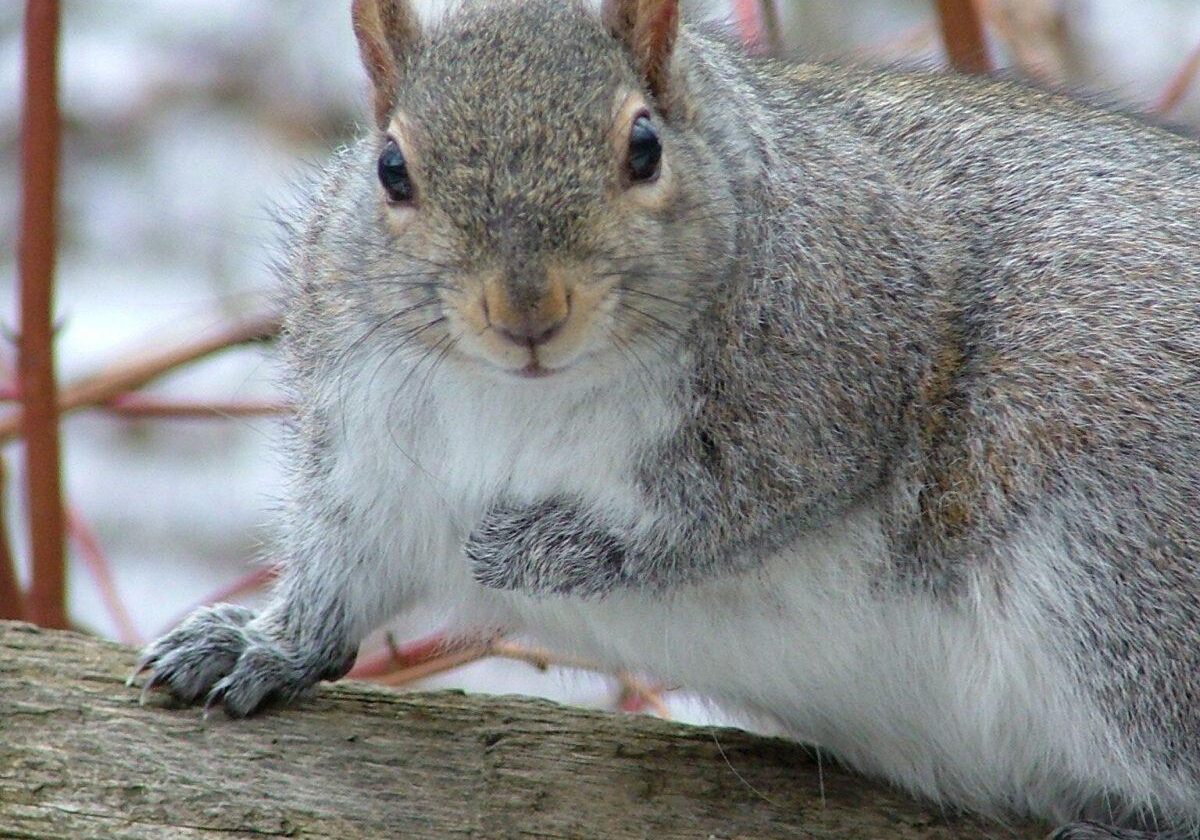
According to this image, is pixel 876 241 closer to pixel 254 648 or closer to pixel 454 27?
pixel 454 27

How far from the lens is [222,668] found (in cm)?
254

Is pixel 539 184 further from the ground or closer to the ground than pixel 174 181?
further from the ground

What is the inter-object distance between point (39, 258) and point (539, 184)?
0.90m

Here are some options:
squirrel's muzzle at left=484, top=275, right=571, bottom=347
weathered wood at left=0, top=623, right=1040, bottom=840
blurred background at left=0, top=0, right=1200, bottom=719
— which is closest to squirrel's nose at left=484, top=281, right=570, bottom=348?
squirrel's muzzle at left=484, top=275, right=571, bottom=347

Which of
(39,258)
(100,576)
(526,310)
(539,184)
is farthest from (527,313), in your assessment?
(100,576)

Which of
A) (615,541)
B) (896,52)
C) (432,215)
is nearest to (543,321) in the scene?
(432,215)

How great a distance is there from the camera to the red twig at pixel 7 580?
9.30ft

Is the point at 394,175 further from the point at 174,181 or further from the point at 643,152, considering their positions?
the point at 174,181

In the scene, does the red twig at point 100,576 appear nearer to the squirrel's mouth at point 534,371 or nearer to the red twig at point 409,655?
the red twig at point 409,655

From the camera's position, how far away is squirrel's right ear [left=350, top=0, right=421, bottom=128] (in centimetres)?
235

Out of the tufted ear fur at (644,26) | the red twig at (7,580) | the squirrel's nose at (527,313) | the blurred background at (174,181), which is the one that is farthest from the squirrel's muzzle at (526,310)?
the blurred background at (174,181)

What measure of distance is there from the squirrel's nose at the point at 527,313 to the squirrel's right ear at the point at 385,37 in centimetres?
42

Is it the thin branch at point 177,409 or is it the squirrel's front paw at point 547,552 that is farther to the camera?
the thin branch at point 177,409

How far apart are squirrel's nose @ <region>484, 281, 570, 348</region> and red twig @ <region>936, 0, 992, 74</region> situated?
125 cm
